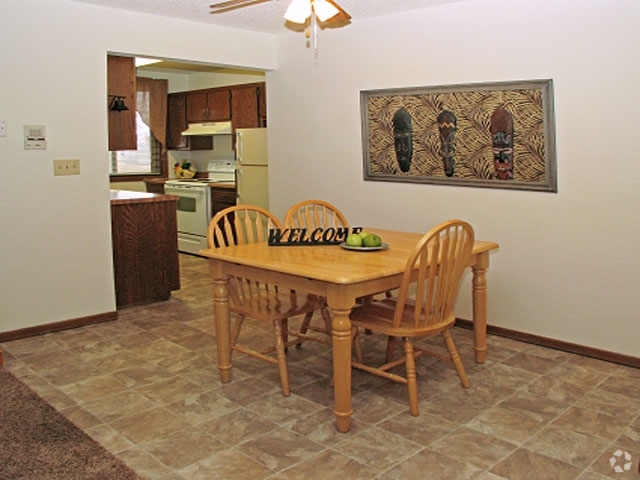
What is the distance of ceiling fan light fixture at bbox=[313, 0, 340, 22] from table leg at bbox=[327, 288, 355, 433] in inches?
52.8

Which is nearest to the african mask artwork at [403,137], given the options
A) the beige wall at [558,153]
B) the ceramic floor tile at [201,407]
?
the beige wall at [558,153]

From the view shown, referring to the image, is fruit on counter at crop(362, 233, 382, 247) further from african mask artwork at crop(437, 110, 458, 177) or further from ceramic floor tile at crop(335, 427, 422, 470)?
african mask artwork at crop(437, 110, 458, 177)

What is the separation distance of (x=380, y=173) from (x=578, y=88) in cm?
154

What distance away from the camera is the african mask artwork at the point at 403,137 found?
4.44m

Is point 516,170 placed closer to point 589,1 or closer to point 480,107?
point 480,107

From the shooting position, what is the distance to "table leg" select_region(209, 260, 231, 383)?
10.6 ft

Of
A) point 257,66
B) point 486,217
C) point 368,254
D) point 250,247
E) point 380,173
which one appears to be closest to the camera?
point 368,254

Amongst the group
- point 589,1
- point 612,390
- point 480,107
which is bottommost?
point 612,390

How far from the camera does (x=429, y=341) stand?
4023 millimetres

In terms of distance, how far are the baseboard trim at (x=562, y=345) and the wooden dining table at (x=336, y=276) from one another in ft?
1.85

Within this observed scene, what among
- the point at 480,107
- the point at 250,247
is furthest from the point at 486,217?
the point at 250,247

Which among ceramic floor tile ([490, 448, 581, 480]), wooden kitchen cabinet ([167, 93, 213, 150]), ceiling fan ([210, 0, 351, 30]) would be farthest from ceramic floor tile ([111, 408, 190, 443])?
wooden kitchen cabinet ([167, 93, 213, 150])

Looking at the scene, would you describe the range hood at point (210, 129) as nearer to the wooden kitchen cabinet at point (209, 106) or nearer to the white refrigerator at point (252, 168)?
the wooden kitchen cabinet at point (209, 106)

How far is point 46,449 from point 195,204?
4.61m
